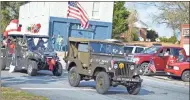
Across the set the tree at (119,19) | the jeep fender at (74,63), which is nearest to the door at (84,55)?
the jeep fender at (74,63)

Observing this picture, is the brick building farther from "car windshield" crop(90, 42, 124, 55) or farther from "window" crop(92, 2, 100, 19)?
"window" crop(92, 2, 100, 19)

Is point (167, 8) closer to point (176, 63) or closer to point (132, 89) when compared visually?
point (176, 63)

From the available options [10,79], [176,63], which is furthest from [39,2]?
[10,79]

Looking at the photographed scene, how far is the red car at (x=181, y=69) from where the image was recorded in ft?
67.6

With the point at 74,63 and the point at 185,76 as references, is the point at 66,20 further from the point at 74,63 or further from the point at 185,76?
the point at 74,63

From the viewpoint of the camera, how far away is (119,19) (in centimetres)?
5959

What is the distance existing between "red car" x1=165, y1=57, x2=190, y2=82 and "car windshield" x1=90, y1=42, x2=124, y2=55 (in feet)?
24.3

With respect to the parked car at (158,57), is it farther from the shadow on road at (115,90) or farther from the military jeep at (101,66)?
the military jeep at (101,66)

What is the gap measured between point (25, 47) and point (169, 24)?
23.8 metres

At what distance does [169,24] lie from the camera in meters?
39.4

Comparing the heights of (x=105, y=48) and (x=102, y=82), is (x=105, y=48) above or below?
above

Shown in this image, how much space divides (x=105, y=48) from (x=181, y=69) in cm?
785

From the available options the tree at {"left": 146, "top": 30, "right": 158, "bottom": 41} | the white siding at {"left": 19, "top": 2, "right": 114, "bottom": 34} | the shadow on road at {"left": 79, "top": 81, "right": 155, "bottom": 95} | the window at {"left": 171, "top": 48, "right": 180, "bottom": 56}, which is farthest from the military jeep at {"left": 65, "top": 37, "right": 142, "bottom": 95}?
the tree at {"left": 146, "top": 30, "right": 158, "bottom": 41}

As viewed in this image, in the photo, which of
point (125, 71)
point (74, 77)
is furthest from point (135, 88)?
point (74, 77)
